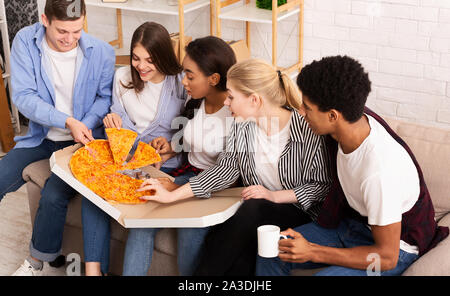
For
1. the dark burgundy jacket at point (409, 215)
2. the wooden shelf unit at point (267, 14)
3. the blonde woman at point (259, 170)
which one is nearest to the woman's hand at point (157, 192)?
the blonde woman at point (259, 170)

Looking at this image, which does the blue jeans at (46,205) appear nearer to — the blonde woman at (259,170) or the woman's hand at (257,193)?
the blonde woman at (259,170)

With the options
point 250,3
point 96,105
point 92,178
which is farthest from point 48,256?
point 250,3

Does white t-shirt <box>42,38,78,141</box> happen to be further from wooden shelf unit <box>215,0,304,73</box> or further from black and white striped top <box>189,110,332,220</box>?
wooden shelf unit <box>215,0,304,73</box>

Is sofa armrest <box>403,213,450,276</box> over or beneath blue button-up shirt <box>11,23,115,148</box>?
beneath

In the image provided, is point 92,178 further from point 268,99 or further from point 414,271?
point 414,271

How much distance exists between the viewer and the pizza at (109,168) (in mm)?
2072

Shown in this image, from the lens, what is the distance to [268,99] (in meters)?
2.03

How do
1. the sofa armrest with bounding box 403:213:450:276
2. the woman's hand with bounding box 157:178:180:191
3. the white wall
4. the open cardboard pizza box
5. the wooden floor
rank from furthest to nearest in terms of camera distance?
the white wall → the wooden floor → the woman's hand with bounding box 157:178:180:191 → the open cardboard pizza box → the sofa armrest with bounding box 403:213:450:276

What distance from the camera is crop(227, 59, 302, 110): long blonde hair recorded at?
6.54ft

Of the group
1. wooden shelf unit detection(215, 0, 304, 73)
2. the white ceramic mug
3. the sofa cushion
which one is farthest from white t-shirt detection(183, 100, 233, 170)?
wooden shelf unit detection(215, 0, 304, 73)

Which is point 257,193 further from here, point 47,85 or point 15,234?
point 15,234

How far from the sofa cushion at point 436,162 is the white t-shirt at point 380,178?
0.33 metres

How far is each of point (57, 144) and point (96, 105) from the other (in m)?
0.25

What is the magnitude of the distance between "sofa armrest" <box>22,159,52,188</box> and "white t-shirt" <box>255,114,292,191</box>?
93 cm
